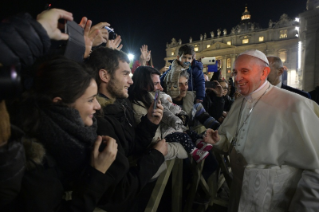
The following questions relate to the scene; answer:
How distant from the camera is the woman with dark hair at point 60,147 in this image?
43.5 inches

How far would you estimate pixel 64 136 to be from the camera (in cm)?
120

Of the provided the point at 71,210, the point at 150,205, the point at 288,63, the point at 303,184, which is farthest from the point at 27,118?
the point at 288,63

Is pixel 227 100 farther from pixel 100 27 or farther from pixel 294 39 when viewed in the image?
pixel 294 39

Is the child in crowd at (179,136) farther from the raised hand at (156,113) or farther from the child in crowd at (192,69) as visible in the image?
the child in crowd at (192,69)

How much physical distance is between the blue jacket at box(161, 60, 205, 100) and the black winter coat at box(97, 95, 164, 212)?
247 centimetres

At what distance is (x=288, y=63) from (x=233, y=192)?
67005 millimetres

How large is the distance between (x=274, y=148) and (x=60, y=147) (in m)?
2.13

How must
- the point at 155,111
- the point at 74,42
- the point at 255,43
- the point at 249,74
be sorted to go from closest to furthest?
the point at 74,42, the point at 155,111, the point at 249,74, the point at 255,43

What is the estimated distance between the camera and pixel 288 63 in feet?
181

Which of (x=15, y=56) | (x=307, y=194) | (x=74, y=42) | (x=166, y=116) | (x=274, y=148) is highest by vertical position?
(x=74, y=42)

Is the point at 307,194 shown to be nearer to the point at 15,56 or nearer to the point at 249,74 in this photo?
the point at 249,74

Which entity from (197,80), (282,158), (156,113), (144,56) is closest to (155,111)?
(156,113)

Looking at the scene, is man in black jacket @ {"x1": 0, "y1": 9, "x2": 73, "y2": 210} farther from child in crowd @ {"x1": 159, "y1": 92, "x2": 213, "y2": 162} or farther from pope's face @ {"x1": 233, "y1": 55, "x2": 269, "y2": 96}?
pope's face @ {"x1": 233, "y1": 55, "x2": 269, "y2": 96}

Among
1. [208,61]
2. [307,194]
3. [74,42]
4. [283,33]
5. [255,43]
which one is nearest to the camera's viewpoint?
[74,42]
